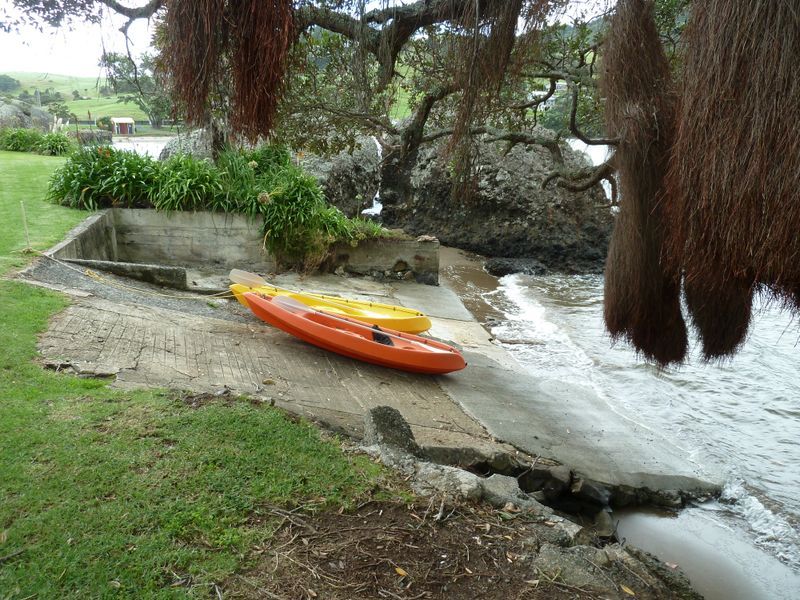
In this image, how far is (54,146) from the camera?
59.2 ft

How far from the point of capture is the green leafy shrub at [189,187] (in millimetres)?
11094

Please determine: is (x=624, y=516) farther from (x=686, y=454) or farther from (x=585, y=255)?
(x=585, y=255)

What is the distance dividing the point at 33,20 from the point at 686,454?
7565mm

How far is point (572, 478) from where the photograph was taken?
20.6 feet

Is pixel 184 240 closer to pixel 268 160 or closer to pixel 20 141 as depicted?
pixel 268 160

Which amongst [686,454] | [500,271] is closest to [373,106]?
[686,454]

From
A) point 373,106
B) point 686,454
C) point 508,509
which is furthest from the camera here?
point 686,454

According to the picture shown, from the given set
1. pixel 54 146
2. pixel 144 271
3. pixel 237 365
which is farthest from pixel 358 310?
pixel 54 146

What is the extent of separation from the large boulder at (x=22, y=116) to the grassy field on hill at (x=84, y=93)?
736 millimetres

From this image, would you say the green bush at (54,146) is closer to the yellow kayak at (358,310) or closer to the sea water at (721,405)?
the yellow kayak at (358,310)

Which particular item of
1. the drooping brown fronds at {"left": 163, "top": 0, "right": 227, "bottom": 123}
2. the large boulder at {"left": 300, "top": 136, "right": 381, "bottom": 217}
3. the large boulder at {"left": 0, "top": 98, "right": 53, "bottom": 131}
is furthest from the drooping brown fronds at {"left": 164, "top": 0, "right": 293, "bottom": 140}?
the large boulder at {"left": 0, "top": 98, "right": 53, "bottom": 131}

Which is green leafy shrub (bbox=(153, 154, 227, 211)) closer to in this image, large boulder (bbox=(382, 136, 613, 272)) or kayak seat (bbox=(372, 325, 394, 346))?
kayak seat (bbox=(372, 325, 394, 346))

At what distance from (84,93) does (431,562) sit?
433 centimetres

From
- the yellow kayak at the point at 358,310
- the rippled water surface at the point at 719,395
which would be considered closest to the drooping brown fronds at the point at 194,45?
the rippled water surface at the point at 719,395
